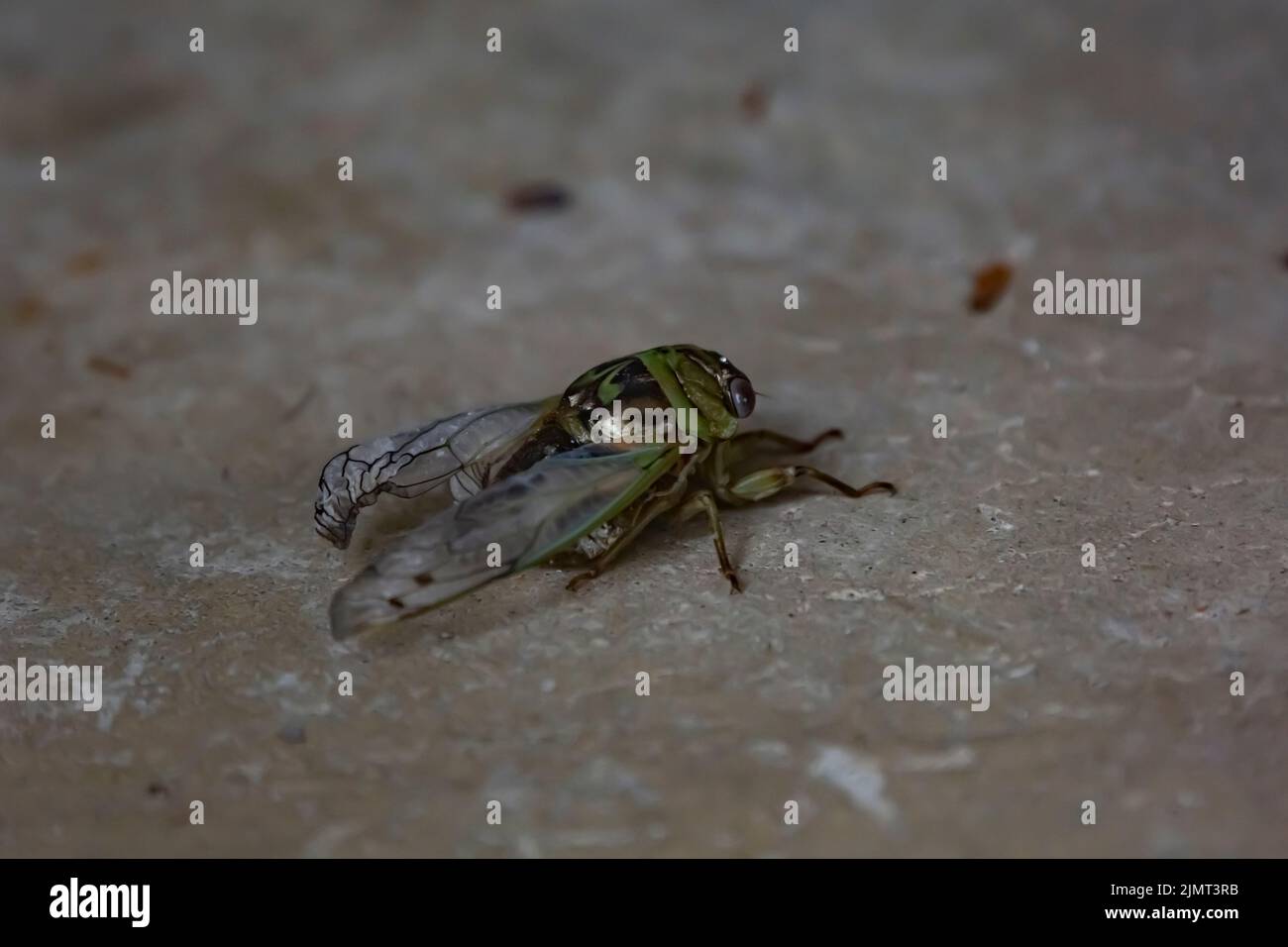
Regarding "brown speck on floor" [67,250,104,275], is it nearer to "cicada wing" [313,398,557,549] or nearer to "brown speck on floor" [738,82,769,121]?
"cicada wing" [313,398,557,549]

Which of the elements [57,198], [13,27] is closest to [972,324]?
[57,198]

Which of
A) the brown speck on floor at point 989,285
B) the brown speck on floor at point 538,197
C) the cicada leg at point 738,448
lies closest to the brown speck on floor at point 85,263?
the brown speck on floor at point 538,197

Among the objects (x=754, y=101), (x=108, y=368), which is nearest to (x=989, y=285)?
(x=754, y=101)

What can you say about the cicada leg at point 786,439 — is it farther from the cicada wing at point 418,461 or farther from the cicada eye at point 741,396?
the cicada wing at point 418,461

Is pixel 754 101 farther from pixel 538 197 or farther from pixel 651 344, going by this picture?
pixel 651 344

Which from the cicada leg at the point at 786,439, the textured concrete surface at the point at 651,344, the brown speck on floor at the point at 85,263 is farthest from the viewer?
the brown speck on floor at the point at 85,263

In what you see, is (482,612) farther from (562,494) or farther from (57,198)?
(57,198)
